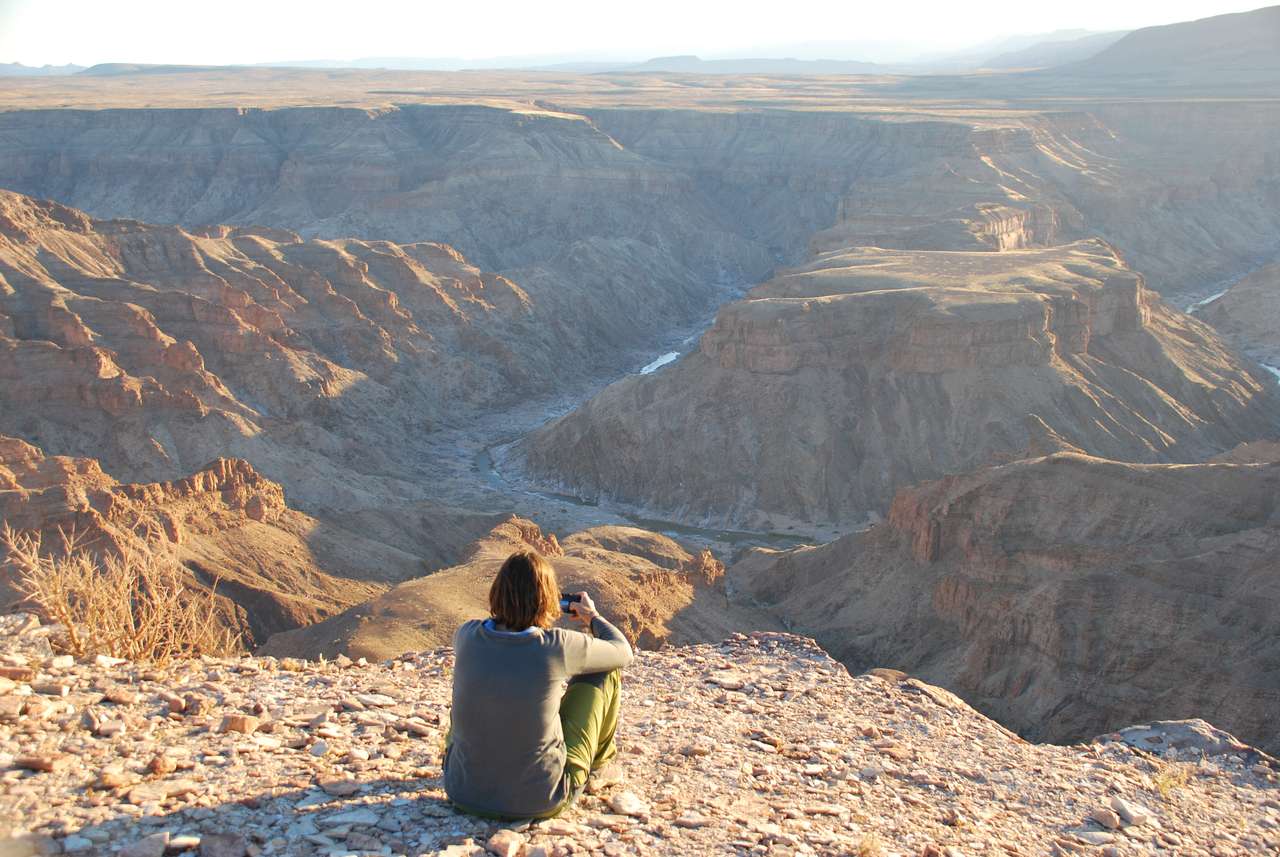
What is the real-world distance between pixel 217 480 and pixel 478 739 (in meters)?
32.4

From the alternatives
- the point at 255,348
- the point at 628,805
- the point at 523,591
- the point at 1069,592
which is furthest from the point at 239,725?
the point at 255,348

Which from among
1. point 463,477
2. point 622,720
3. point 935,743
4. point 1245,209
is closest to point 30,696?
point 622,720

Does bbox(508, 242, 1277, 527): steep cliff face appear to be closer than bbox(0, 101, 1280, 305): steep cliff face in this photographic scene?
Yes

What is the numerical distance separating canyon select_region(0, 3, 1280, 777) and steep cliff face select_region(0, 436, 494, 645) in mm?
146

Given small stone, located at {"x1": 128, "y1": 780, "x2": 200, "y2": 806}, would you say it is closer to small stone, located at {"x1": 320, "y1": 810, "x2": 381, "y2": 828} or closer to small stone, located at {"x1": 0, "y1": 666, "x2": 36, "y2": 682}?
small stone, located at {"x1": 320, "y1": 810, "x2": 381, "y2": 828}

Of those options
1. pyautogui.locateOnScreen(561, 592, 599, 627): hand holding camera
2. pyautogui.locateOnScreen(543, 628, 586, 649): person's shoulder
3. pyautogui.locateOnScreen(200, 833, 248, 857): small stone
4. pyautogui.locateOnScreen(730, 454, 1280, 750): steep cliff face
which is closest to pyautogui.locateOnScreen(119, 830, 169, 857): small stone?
pyautogui.locateOnScreen(200, 833, 248, 857): small stone

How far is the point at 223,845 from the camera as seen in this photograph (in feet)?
28.9

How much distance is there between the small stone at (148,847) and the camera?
8.52 metres

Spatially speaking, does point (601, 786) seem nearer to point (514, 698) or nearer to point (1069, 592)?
point (514, 698)

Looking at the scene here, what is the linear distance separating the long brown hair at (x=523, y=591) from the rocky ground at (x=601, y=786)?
1457 millimetres

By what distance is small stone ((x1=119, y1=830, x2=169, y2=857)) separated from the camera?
8516 millimetres

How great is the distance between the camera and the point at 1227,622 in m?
27.4

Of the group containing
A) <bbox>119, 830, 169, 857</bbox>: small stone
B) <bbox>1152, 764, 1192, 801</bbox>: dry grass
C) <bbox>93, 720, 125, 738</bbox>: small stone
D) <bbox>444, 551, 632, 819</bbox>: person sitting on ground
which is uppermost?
<bbox>444, 551, 632, 819</bbox>: person sitting on ground

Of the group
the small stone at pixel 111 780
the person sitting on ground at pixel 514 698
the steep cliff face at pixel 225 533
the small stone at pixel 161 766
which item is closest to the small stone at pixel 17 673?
the small stone at pixel 161 766
